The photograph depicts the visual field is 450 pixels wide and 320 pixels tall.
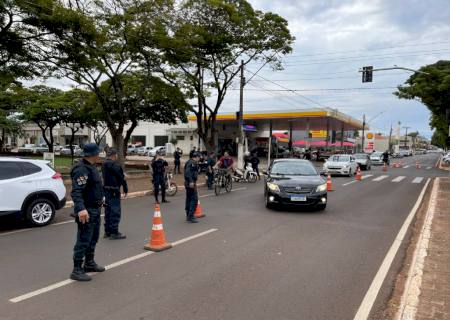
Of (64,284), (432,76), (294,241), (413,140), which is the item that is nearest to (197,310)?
(64,284)

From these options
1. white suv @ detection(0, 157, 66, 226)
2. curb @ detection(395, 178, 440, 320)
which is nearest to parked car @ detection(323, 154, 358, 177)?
curb @ detection(395, 178, 440, 320)

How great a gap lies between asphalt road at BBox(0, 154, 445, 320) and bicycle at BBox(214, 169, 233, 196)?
17.2 feet

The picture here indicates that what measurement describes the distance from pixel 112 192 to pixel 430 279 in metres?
5.82

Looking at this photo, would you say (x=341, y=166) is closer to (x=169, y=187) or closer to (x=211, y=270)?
(x=169, y=187)

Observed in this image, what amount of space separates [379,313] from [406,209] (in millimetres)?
9072

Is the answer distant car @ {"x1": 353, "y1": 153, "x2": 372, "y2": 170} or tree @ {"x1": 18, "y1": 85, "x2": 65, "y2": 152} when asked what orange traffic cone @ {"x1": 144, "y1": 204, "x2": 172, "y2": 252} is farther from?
tree @ {"x1": 18, "y1": 85, "x2": 65, "y2": 152}

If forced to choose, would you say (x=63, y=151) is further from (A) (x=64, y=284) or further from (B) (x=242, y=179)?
(A) (x=64, y=284)

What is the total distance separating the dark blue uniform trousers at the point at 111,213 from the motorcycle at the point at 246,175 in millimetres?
13631

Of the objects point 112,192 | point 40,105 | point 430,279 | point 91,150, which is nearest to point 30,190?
point 112,192

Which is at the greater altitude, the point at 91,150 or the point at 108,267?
the point at 91,150

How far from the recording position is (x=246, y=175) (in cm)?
2169

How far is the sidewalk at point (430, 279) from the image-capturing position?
441 centimetres

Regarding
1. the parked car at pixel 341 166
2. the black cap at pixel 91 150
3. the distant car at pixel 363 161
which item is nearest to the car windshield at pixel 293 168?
the black cap at pixel 91 150

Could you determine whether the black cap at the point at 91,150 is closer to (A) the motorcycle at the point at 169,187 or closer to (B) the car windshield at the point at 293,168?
(B) the car windshield at the point at 293,168
